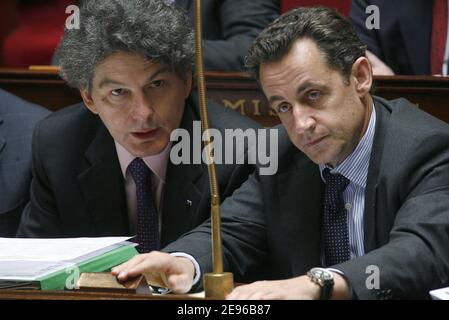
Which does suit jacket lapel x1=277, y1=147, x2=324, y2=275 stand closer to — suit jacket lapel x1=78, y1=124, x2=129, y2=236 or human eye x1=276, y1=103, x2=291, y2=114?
human eye x1=276, y1=103, x2=291, y2=114

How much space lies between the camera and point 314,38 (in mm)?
1842

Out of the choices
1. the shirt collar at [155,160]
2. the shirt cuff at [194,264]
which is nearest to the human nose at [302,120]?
the shirt cuff at [194,264]

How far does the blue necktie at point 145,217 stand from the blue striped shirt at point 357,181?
1.52ft

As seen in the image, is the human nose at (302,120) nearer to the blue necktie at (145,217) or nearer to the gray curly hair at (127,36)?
the gray curly hair at (127,36)

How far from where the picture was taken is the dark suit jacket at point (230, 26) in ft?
8.77

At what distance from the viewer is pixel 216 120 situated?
2148mm

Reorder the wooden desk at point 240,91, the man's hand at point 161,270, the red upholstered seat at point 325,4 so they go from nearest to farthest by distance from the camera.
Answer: the man's hand at point 161,270 < the wooden desk at point 240,91 < the red upholstered seat at point 325,4

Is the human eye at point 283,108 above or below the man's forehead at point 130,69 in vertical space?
below

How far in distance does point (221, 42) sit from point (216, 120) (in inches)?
23.4

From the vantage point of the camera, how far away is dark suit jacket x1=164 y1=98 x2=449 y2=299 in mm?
1604

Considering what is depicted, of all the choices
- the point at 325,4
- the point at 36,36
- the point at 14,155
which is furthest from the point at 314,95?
the point at 36,36

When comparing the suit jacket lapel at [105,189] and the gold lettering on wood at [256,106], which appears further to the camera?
the gold lettering on wood at [256,106]

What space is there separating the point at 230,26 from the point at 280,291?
1474 mm

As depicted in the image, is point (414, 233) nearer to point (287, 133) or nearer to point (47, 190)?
point (287, 133)
